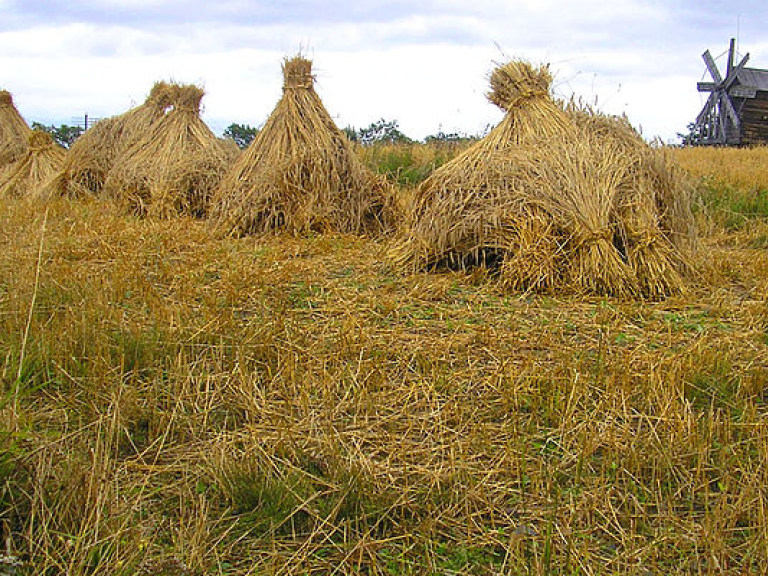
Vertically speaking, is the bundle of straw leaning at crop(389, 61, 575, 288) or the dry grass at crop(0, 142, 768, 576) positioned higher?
the bundle of straw leaning at crop(389, 61, 575, 288)

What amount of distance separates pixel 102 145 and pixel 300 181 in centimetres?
565

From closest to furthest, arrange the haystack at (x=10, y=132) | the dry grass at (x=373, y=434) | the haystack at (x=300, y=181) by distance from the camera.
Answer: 1. the dry grass at (x=373, y=434)
2. the haystack at (x=300, y=181)
3. the haystack at (x=10, y=132)

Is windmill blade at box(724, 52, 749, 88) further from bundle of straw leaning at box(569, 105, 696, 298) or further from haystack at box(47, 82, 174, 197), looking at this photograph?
bundle of straw leaning at box(569, 105, 696, 298)

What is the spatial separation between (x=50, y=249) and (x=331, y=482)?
13.1 ft

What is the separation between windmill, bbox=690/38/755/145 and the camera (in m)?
26.8

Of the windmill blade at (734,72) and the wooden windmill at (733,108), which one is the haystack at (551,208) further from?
the windmill blade at (734,72)

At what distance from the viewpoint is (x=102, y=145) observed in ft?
36.4

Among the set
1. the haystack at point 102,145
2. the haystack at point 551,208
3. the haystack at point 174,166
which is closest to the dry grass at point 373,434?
the haystack at point 551,208

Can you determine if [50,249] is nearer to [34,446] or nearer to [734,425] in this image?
[34,446]

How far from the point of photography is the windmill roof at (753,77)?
1069 inches

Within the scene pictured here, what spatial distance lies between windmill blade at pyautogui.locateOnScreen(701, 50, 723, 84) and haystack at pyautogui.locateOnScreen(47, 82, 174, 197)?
994 inches

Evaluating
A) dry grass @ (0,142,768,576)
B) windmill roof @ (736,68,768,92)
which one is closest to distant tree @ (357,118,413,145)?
dry grass @ (0,142,768,576)

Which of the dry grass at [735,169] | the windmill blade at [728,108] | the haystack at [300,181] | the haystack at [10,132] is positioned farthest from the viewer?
the windmill blade at [728,108]

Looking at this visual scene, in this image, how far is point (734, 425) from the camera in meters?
2.33
